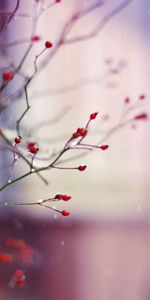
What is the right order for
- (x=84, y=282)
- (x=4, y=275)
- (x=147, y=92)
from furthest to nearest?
(x=147, y=92), (x=84, y=282), (x=4, y=275)

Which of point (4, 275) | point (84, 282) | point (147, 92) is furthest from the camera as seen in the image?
point (147, 92)

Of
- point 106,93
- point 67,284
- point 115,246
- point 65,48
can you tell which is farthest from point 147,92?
point 67,284

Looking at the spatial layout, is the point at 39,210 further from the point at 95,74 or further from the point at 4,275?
the point at 95,74

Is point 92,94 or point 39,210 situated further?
point 92,94

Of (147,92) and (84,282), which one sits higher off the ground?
(147,92)

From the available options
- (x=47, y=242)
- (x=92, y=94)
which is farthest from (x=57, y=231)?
(x=92, y=94)

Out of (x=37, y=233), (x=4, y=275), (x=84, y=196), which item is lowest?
(x=4, y=275)
